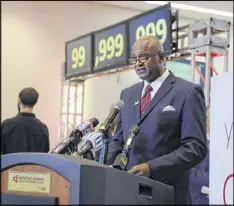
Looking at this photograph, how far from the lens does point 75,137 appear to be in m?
1.25

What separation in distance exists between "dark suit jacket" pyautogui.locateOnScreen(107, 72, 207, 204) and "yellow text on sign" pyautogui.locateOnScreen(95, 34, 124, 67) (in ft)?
9.16

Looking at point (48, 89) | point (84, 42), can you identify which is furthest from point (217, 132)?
point (48, 89)

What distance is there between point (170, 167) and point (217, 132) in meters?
0.55

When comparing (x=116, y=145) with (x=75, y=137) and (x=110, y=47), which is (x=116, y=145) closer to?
(x=75, y=137)

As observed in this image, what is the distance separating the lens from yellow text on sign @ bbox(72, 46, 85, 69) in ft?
16.7

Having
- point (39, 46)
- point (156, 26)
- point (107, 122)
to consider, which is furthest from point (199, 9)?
point (107, 122)

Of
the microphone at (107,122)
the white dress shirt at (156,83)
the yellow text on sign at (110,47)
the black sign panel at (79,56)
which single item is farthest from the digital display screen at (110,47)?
the microphone at (107,122)

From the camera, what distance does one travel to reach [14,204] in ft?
2.11

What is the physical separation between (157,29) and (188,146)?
2.51m

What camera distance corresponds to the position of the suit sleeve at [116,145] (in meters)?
1.58

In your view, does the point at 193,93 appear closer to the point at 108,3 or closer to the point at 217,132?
the point at 217,132

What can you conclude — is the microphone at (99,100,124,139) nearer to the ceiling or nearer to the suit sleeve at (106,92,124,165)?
the suit sleeve at (106,92,124,165)

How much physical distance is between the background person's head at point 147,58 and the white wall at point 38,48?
16.1 ft

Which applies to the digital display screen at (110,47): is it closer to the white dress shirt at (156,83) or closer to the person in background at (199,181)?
the person in background at (199,181)
